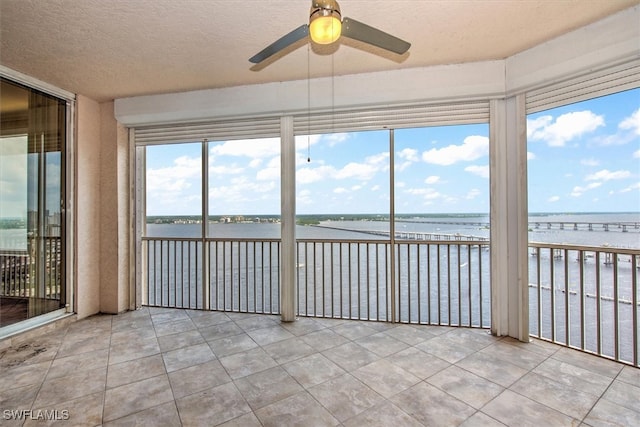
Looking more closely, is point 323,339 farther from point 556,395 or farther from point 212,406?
point 556,395

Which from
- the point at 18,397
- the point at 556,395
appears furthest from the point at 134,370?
the point at 556,395

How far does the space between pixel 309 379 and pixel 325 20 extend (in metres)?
2.17

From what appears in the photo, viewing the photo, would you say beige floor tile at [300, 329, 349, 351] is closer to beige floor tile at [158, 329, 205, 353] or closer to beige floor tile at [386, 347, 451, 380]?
beige floor tile at [386, 347, 451, 380]

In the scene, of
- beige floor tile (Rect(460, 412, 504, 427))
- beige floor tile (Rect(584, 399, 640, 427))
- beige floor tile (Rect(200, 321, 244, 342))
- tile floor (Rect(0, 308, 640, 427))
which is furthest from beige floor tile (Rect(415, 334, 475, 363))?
beige floor tile (Rect(200, 321, 244, 342))

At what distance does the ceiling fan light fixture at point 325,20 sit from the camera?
128 cm

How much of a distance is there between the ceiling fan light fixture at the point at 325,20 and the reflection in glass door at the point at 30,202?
307cm

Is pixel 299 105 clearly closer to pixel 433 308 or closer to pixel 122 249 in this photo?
pixel 122 249

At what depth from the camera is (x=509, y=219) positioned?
2688 mm

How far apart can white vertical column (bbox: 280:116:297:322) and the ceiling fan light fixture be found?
1835 mm

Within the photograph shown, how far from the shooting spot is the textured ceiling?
74.6 inches

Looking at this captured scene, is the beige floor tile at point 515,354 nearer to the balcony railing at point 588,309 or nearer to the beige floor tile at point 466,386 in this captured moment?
the balcony railing at point 588,309

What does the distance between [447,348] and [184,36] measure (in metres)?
3.32

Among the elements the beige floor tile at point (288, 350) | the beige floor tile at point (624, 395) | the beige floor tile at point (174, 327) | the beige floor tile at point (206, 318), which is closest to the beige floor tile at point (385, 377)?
the beige floor tile at point (288, 350)

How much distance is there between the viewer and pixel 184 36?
220cm
